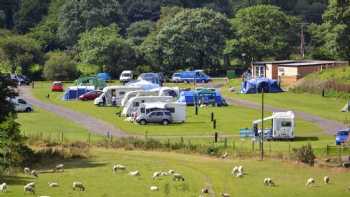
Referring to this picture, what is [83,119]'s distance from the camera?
7119 centimetres

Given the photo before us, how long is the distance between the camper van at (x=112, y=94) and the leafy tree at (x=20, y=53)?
109 feet

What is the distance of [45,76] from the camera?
375 feet

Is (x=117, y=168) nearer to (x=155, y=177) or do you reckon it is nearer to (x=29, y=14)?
(x=155, y=177)

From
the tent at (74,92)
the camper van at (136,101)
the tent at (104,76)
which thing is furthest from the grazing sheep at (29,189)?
the tent at (104,76)

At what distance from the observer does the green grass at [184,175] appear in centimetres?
4134

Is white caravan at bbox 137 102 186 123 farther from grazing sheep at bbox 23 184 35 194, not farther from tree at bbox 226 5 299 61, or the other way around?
tree at bbox 226 5 299 61

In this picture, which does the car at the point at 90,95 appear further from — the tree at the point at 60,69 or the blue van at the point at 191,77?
the tree at the point at 60,69

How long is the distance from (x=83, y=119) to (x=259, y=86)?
24080 mm

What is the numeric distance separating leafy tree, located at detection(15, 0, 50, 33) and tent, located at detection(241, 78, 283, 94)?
62761mm

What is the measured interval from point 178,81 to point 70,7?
3366 centimetres

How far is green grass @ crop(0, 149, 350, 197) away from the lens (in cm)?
4134

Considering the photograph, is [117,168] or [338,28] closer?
[117,168]

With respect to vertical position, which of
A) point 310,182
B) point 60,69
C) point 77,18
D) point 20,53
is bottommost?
point 310,182

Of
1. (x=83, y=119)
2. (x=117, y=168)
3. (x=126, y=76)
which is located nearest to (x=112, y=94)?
(x=83, y=119)
